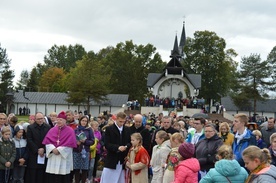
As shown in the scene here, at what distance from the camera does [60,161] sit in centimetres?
966

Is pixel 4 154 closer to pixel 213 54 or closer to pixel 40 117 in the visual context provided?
pixel 40 117

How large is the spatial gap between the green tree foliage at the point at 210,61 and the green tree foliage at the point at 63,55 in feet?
159

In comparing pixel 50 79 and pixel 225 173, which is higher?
pixel 50 79

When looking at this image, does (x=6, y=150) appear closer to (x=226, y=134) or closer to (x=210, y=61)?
(x=226, y=134)

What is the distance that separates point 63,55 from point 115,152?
102638 millimetres

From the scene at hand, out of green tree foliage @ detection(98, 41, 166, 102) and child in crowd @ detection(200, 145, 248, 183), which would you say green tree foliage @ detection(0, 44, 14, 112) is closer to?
green tree foliage @ detection(98, 41, 166, 102)

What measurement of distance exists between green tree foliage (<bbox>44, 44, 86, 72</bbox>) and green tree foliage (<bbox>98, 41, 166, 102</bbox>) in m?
37.8

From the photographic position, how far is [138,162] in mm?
8859

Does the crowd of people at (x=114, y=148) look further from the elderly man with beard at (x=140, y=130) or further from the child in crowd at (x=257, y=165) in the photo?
the child in crowd at (x=257, y=165)

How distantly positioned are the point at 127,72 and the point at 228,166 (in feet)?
217

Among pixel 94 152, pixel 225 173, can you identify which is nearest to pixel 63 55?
→ pixel 94 152

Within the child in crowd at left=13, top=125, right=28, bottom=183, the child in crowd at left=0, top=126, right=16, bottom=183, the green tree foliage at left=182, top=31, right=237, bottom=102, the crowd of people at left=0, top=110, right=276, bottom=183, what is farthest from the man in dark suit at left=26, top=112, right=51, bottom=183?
the green tree foliage at left=182, top=31, right=237, bottom=102

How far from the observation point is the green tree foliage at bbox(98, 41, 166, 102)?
7144 cm

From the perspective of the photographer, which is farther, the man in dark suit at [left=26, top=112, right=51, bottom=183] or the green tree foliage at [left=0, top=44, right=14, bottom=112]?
the green tree foliage at [left=0, top=44, right=14, bottom=112]
